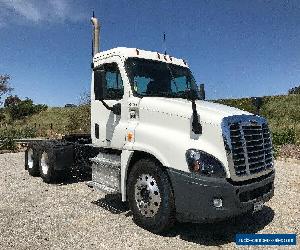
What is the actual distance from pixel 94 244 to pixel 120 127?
218cm

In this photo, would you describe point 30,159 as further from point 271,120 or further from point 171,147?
point 271,120

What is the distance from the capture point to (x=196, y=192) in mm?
4867

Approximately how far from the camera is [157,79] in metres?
6.60

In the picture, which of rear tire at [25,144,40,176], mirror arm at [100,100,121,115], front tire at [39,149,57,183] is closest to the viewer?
mirror arm at [100,100,121,115]

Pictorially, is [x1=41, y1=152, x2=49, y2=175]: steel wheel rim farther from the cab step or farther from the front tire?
the cab step

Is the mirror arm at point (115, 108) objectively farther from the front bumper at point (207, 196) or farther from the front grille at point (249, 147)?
the front grille at point (249, 147)

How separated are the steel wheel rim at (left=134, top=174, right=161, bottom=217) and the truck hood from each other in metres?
1.13

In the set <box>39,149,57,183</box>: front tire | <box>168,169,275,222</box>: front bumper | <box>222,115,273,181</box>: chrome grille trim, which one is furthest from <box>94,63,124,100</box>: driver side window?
<box>39,149,57,183</box>: front tire

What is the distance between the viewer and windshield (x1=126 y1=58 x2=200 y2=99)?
6.31m

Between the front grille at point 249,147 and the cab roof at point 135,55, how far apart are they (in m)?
2.48

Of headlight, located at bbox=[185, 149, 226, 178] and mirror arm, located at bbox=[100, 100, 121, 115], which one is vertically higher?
mirror arm, located at bbox=[100, 100, 121, 115]

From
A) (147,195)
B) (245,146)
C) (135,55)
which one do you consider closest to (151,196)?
(147,195)

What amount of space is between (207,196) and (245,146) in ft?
3.13

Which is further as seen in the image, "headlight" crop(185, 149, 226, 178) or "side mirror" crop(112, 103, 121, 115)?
"side mirror" crop(112, 103, 121, 115)
